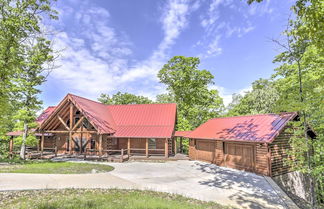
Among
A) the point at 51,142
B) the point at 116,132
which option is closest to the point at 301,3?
the point at 116,132

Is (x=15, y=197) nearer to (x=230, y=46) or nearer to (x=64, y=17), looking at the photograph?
(x=64, y=17)

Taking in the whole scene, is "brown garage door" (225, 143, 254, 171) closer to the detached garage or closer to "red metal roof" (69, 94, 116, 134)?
the detached garage

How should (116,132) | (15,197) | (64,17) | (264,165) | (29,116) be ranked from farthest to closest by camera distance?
(116,132), (29,116), (64,17), (264,165), (15,197)

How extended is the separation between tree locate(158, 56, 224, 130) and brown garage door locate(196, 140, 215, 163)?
39.8ft

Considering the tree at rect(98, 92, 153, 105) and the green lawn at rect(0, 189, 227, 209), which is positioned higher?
the tree at rect(98, 92, 153, 105)

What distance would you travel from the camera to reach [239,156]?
47.8 ft

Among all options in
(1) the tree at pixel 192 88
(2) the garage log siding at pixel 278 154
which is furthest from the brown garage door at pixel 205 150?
(1) the tree at pixel 192 88

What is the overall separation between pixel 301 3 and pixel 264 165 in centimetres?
1133

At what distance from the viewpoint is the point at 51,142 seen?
24.2 m

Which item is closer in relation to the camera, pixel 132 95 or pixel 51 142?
pixel 51 142

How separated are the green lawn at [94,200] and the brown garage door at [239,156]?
25.2 feet

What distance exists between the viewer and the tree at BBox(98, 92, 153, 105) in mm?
39562

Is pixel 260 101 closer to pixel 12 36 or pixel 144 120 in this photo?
pixel 144 120

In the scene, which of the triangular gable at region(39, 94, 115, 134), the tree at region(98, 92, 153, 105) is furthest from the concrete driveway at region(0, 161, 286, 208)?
the tree at region(98, 92, 153, 105)
